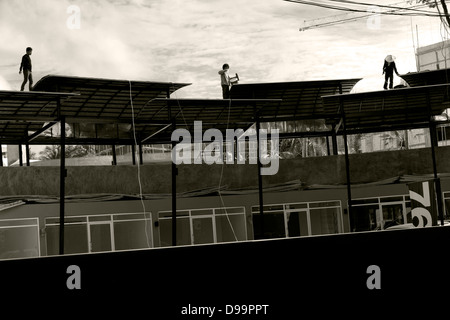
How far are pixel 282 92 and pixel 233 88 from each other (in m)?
2.53

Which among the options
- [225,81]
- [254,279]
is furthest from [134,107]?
[254,279]

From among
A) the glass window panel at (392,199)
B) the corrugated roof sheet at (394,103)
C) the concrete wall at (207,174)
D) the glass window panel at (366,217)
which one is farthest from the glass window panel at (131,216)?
the glass window panel at (392,199)

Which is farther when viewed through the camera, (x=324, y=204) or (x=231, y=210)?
(x=324, y=204)

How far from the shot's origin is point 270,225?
26.2m

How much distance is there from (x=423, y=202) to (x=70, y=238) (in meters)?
14.5

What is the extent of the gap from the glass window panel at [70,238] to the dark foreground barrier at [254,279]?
63.3 ft

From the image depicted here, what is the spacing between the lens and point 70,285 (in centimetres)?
355

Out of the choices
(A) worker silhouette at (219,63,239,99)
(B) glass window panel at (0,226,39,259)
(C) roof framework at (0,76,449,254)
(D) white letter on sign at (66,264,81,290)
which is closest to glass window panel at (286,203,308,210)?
(C) roof framework at (0,76,449,254)

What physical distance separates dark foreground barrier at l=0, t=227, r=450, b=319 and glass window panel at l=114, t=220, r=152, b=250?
2022cm

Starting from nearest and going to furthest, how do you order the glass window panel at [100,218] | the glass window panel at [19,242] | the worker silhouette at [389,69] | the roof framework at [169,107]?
1. the roof framework at [169,107]
2. the glass window panel at [19,242]
3. the glass window panel at [100,218]
4. the worker silhouette at [389,69]

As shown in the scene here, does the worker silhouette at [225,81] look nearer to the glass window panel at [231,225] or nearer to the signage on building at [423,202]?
the glass window panel at [231,225]

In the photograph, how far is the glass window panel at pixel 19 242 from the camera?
21.2 meters

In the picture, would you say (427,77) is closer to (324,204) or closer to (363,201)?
(363,201)
